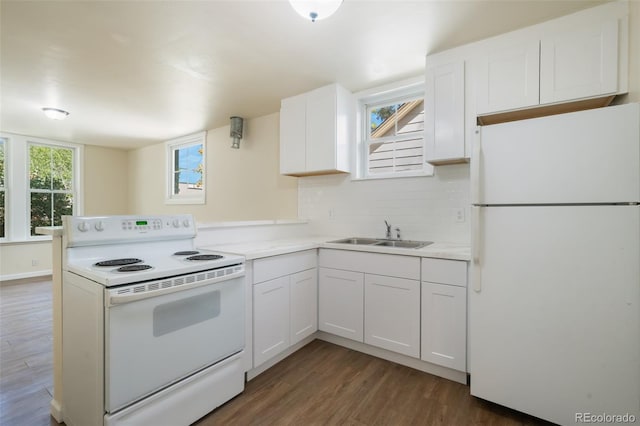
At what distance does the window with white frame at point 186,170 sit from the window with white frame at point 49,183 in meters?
2.00

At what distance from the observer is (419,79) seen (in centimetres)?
269

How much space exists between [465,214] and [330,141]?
141 centimetres

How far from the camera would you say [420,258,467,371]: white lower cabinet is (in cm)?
192

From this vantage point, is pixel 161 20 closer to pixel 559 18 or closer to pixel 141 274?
pixel 141 274

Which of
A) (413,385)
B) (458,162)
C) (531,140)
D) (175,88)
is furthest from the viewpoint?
(175,88)

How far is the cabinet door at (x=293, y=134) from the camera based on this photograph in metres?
3.07

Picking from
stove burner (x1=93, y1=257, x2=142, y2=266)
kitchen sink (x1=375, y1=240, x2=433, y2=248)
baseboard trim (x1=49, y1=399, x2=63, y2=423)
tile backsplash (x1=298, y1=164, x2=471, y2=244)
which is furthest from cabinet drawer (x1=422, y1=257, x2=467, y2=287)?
baseboard trim (x1=49, y1=399, x2=63, y2=423)

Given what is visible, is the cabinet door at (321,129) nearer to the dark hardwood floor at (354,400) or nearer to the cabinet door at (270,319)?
the cabinet door at (270,319)

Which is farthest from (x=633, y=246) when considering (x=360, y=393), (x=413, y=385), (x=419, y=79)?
(x=419, y=79)

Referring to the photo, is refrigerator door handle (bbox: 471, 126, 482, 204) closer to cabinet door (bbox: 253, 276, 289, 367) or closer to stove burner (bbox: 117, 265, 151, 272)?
cabinet door (bbox: 253, 276, 289, 367)

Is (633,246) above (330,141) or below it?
below

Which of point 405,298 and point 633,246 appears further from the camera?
point 405,298

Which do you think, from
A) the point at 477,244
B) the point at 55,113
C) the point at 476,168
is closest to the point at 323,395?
the point at 477,244

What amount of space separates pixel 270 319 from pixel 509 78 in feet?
7.90
